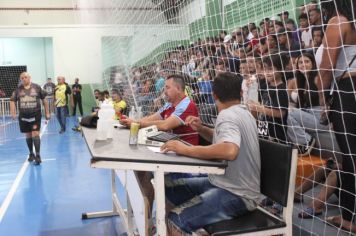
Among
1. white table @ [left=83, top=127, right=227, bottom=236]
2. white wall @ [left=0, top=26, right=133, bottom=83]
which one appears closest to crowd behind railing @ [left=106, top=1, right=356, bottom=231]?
white table @ [left=83, top=127, right=227, bottom=236]

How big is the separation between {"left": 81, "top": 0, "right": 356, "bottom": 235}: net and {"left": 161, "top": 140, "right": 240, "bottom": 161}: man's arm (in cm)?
73

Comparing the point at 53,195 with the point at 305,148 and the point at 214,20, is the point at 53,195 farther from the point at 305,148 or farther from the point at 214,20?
the point at 305,148

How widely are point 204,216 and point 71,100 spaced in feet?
49.3

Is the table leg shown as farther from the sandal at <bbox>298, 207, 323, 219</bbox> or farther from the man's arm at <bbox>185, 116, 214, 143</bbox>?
the sandal at <bbox>298, 207, 323, 219</bbox>

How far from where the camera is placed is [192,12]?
4.33m

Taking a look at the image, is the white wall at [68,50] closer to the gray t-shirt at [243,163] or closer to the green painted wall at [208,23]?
the green painted wall at [208,23]

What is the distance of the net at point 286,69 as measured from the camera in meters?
2.30

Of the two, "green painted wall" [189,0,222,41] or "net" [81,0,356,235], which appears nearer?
"net" [81,0,356,235]

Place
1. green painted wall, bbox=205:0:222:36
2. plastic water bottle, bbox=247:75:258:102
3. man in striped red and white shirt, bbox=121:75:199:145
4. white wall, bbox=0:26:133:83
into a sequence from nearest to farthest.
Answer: man in striped red and white shirt, bbox=121:75:199:145 < plastic water bottle, bbox=247:75:258:102 < green painted wall, bbox=205:0:222:36 < white wall, bbox=0:26:133:83

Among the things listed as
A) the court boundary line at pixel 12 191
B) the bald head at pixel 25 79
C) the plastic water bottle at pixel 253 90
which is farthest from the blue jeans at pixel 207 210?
the bald head at pixel 25 79

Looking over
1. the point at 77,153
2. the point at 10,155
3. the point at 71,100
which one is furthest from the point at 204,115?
the point at 71,100

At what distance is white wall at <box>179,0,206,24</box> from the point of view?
4.26 meters

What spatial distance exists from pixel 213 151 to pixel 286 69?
1.53 meters

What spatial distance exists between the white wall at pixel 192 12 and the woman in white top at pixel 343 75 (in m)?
2.02
